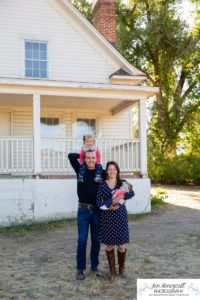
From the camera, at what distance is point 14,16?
49.0 ft

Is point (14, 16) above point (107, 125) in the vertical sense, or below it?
above

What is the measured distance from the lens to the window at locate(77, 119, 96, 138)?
16.3 meters

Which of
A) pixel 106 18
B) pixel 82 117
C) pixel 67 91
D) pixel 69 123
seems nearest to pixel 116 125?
pixel 82 117

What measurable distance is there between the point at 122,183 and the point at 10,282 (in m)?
2.15

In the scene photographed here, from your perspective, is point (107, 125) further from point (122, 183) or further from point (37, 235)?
point (122, 183)

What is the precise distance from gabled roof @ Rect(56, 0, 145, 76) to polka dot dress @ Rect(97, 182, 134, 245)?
10.5 meters

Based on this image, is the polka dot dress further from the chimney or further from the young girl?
the chimney

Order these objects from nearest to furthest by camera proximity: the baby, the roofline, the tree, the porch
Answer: the baby → the roofline → the porch → the tree

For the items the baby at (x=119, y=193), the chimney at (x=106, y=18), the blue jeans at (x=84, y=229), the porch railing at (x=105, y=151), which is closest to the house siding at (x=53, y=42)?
the chimney at (x=106, y=18)

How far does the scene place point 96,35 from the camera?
15461 mm

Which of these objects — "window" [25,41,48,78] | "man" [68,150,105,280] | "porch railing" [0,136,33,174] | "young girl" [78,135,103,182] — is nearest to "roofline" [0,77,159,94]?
"porch railing" [0,136,33,174]

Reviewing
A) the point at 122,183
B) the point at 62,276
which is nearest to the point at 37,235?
the point at 62,276

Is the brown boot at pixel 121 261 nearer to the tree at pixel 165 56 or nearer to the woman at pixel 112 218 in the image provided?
the woman at pixel 112 218

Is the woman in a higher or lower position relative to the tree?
lower
